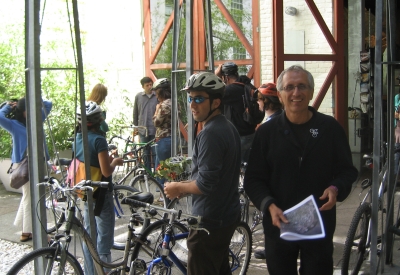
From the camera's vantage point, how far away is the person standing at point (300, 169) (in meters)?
2.98

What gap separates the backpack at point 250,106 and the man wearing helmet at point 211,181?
2850 mm

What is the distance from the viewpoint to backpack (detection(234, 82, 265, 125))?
645 cm

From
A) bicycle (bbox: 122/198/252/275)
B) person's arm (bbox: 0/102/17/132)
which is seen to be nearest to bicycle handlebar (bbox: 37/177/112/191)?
bicycle (bbox: 122/198/252/275)

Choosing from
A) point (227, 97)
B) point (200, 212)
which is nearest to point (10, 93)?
point (227, 97)

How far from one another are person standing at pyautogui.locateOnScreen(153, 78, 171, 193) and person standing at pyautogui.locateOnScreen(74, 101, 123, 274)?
9.33 ft

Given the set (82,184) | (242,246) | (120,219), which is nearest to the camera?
(82,184)

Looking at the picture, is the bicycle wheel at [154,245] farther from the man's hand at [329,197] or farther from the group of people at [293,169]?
the man's hand at [329,197]

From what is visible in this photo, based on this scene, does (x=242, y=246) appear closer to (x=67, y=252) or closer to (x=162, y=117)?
(x=67, y=252)

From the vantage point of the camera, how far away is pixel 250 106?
6.45 m

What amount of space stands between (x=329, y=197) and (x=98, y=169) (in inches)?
91.4

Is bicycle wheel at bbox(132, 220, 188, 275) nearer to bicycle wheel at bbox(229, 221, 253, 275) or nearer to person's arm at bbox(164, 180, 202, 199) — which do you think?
person's arm at bbox(164, 180, 202, 199)

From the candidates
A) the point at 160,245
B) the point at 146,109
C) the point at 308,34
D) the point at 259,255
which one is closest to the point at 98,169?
the point at 160,245

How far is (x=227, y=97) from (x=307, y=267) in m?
3.70

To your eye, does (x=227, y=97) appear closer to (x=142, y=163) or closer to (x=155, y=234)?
(x=142, y=163)
